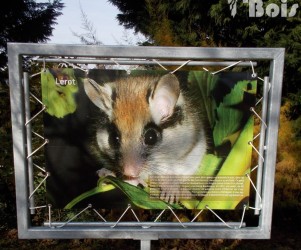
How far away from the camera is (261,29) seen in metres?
4.04

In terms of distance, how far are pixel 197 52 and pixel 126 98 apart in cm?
57

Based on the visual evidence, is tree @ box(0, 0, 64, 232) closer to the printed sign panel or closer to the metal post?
the metal post

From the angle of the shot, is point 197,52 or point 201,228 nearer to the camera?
point 197,52

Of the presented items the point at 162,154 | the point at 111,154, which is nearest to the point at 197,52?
the point at 162,154

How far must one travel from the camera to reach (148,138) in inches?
74.4

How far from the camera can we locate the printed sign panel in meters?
1.85

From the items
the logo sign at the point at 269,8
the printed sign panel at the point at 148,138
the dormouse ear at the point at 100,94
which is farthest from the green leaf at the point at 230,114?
the logo sign at the point at 269,8

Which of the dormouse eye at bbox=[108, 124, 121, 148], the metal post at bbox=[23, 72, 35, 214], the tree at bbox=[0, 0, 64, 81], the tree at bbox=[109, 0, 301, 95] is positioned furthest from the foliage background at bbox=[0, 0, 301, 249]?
the tree at bbox=[0, 0, 64, 81]

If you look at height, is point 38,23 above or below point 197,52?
above

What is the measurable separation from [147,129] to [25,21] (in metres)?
5.63

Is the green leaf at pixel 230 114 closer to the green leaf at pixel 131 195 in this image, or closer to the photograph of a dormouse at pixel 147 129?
the photograph of a dormouse at pixel 147 129

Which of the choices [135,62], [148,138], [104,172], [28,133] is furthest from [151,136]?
[28,133]

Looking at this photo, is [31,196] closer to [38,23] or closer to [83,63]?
[83,63]

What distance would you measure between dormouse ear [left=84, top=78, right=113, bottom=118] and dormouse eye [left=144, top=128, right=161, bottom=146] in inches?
11.3
